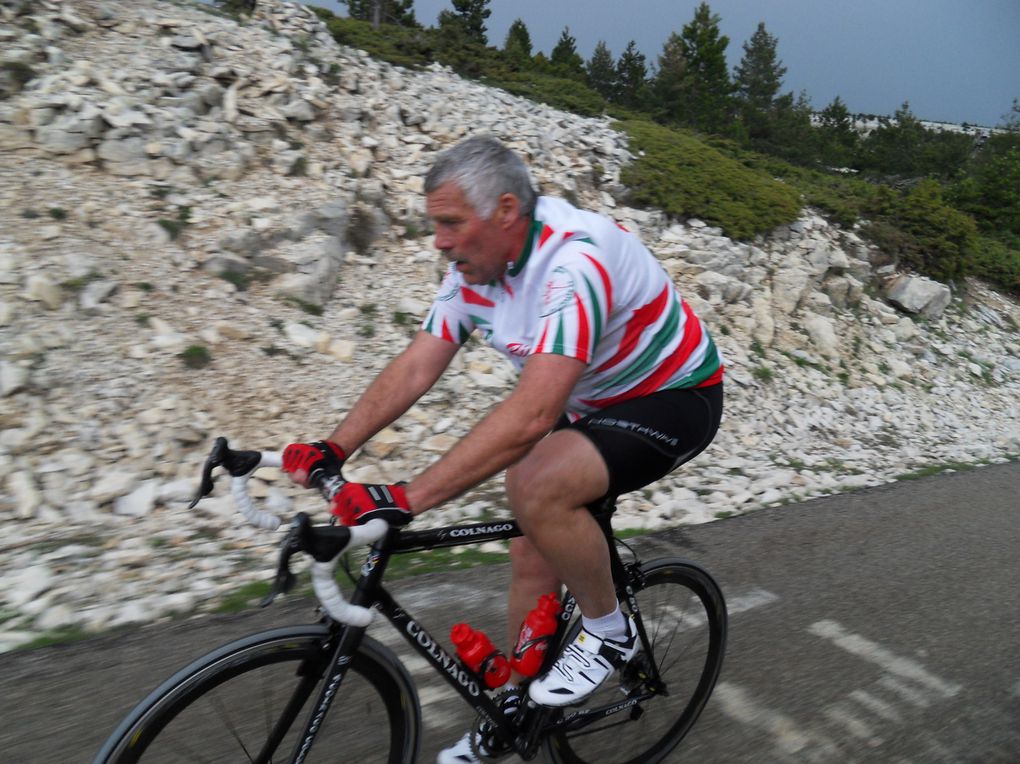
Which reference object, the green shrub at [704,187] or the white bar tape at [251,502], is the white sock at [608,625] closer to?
the white bar tape at [251,502]

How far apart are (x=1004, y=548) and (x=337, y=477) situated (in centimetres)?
517

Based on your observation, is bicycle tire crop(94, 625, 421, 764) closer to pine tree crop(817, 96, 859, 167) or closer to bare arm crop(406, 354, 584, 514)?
bare arm crop(406, 354, 584, 514)

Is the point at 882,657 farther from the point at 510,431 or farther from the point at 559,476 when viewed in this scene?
the point at 510,431

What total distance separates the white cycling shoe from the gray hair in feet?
4.56

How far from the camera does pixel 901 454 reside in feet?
28.0

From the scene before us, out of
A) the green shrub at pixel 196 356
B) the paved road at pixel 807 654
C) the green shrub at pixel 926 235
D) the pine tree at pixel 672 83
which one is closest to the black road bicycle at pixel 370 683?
the paved road at pixel 807 654

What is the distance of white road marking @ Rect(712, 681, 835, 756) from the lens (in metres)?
3.10

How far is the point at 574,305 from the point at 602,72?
4766cm

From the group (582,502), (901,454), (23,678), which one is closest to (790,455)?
(901,454)

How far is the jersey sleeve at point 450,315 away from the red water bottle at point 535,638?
0.95 m

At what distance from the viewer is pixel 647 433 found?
2576 millimetres

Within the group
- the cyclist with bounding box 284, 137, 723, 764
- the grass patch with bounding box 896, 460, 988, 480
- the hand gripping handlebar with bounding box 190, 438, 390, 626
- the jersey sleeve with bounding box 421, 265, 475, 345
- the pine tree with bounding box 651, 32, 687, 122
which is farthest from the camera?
the pine tree with bounding box 651, 32, 687, 122

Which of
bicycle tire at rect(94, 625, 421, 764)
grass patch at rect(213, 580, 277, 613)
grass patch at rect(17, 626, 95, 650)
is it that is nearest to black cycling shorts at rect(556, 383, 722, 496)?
bicycle tire at rect(94, 625, 421, 764)

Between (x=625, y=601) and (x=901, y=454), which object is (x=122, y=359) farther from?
(x=901, y=454)
